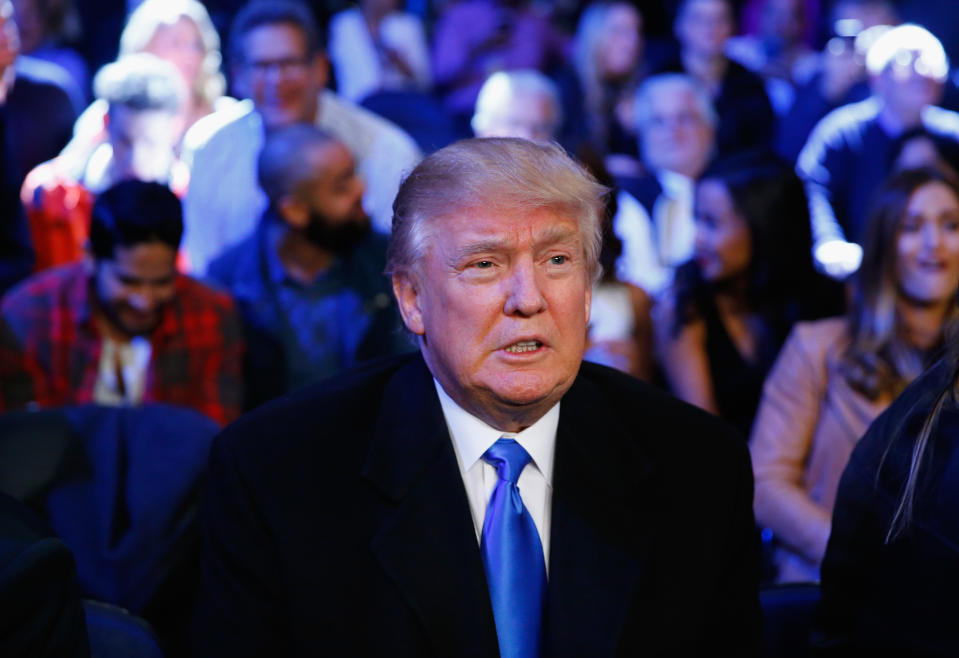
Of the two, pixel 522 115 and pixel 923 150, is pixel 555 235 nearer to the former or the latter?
pixel 522 115

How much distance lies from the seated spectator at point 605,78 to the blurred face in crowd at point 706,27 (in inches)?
10.6

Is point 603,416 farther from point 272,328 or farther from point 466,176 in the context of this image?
point 272,328

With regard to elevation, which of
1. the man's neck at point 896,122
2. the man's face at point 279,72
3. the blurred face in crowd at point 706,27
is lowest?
the man's neck at point 896,122

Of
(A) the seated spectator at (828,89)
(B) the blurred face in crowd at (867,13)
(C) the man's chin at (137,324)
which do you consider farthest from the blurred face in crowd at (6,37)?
(B) the blurred face in crowd at (867,13)

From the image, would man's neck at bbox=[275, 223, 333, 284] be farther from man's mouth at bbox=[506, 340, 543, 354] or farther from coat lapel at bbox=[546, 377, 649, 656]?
man's mouth at bbox=[506, 340, 543, 354]

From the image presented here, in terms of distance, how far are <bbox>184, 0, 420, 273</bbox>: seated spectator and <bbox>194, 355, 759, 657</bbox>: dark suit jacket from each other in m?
2.31

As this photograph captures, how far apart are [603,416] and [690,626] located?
1.19 feet

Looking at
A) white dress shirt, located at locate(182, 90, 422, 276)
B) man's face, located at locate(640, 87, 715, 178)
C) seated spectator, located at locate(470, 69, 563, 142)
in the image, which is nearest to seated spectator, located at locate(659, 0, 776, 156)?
man's face, located at locate(640, 87, 715, 178)

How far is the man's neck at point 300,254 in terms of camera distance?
12.1ft

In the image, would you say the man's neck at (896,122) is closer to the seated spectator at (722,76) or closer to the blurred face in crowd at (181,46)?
the seated spectator at (722,76)

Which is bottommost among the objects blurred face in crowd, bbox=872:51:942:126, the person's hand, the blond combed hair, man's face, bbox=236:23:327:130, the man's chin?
the person's hand

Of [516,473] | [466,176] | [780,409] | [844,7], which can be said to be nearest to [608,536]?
[516,473]

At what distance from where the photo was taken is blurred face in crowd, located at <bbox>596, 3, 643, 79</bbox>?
5551 millimetres

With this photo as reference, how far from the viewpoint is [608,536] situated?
5.74 feet
